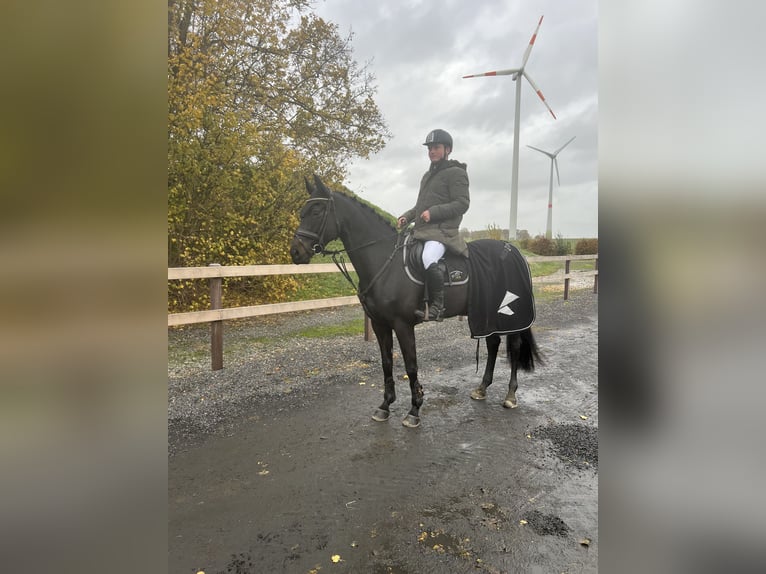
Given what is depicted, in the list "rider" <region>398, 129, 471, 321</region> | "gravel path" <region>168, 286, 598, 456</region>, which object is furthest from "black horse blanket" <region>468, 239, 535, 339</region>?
"gravel path" <region>168, 286, 598, 456</region>

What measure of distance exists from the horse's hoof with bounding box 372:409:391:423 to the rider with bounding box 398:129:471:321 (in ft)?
3.11

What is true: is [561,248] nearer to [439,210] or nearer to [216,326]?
[439,210]

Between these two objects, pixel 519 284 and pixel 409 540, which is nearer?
pixel 409 540

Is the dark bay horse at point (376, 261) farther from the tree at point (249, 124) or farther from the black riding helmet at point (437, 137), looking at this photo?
the tree at point (249, 124)

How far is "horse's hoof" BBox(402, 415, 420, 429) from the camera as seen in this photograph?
326cm

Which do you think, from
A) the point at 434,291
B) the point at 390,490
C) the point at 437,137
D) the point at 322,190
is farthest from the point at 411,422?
the point at 437,137

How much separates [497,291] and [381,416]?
5.45ft

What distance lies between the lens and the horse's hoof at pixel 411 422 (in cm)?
326

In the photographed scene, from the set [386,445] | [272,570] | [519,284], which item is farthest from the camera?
[519,284]

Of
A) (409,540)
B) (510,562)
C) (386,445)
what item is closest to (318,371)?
(386,445)

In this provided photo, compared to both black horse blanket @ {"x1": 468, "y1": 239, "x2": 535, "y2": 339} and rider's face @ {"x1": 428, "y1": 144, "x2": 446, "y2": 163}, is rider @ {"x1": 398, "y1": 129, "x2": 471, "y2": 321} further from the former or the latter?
black horse blanket @ {"x1": 468, "y1": 239, "x2": 535, "y2": 339}

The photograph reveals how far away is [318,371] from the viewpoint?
16.0ft
